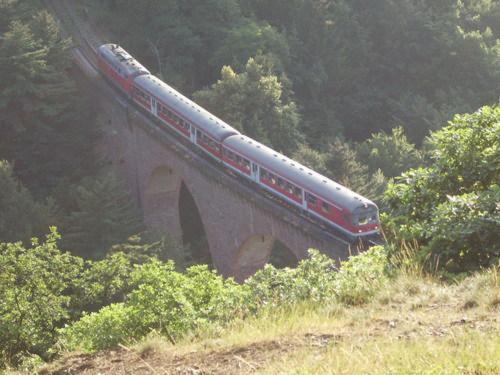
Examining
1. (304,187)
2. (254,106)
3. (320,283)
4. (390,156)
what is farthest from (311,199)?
(390,156)

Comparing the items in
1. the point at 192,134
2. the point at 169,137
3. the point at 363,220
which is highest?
the point at 192,134

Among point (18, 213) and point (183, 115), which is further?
point (183, 115)

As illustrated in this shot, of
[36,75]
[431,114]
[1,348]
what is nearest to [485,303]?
[1,348]

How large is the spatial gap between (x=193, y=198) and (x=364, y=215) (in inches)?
593

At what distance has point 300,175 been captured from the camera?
1257 inches

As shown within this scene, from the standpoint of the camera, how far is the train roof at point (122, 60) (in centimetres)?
4566

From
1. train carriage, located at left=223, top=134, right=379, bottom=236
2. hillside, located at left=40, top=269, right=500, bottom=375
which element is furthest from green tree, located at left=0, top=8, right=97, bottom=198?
hillside, located at left=40, top=269, right=500, bottom=375

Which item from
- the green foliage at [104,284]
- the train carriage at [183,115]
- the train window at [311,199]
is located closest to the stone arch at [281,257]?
the train carriage at [183,115]

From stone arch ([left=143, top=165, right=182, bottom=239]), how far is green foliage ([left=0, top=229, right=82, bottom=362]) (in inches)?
1071

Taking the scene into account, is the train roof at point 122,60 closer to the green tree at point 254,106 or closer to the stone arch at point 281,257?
the green tree at point 254,106

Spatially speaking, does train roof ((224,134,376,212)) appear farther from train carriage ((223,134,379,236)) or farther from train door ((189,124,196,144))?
train door ((189,124,196,144))

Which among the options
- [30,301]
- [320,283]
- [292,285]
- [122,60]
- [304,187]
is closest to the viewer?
[320,283]

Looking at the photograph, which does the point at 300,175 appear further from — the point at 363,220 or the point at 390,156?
the point at 390,156

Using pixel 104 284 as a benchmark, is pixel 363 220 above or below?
above
